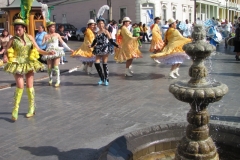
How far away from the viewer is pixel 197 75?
336 cm

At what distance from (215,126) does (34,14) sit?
38.3 feet

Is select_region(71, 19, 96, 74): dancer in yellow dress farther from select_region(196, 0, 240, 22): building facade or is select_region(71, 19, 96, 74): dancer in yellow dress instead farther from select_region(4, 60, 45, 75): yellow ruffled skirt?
select_region(196, 0, 240, 22): building facade

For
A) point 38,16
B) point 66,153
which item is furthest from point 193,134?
point 38,16

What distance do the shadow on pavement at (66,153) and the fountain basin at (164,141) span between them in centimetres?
57

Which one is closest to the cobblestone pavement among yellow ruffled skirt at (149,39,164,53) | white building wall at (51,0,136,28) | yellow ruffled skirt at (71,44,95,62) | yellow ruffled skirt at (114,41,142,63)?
yellow ruffled skirt at (114,41,142,63)

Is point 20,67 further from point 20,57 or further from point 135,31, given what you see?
point 135,31

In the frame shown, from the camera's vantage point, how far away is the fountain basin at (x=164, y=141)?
4047 millimetres

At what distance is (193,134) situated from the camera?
11.6 feet

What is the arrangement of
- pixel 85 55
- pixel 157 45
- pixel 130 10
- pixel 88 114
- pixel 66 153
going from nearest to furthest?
pixel 66 153 → pixel 88 114 → pixel 85 55 → pixel 157 45 → pixel 130 10

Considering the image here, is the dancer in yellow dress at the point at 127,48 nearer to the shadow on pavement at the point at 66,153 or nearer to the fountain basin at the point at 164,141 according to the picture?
the fountain basin at the point at 164,141

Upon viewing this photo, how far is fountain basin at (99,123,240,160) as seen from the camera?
13.3 feet

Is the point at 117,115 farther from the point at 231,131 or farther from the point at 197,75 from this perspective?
the point at 197,75

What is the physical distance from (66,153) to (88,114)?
1830mm

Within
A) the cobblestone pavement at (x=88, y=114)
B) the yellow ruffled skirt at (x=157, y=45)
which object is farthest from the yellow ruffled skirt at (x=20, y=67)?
the yellow ruffled skirt at (x=157, y=45)
